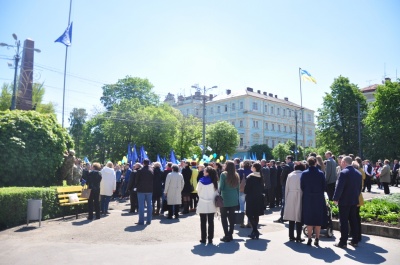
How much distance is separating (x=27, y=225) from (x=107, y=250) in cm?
451

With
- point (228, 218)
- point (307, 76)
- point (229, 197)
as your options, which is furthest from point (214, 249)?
point (307, 76)

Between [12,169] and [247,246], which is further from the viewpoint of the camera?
[12,169]

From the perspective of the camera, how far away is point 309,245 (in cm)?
808

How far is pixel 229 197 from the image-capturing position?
867 centimetres

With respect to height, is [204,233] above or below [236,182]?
below

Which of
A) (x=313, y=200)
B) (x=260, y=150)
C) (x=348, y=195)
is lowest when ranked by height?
(x=313, y=200)

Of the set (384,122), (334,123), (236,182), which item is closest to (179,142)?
(334,123)

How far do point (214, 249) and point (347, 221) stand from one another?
319cm

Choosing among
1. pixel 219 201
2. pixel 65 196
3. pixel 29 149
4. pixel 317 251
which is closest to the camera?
pixel 317 251

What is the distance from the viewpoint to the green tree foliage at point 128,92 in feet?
182

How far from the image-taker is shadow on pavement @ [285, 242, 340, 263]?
6957 millimetres

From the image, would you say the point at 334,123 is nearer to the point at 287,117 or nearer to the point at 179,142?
the point at 179,142

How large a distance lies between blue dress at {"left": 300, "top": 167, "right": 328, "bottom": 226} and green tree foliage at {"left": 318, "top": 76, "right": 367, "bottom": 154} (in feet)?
143

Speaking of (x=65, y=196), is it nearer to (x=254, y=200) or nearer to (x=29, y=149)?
(x=29, y=149)
